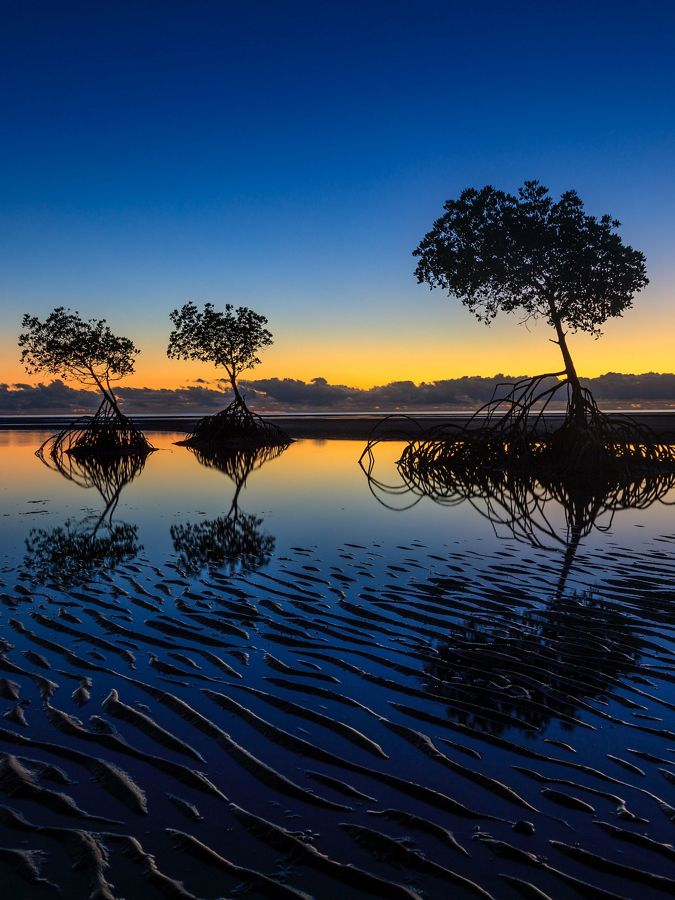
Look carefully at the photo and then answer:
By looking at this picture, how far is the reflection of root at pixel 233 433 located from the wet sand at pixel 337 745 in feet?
96.5

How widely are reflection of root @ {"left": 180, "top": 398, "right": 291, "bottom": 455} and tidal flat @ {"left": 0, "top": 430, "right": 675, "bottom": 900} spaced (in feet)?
87.8

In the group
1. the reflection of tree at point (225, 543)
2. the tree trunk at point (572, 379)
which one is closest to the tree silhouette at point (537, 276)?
the tree trunk at point (572, 379)

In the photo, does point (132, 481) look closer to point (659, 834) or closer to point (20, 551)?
point (20, 551)

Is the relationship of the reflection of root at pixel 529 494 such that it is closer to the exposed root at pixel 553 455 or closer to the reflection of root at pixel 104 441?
the exposed root at pixel 553 455

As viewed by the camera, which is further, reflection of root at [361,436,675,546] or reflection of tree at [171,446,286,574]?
reflection of root at [361,436,675,546]

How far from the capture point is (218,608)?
23.2 ft

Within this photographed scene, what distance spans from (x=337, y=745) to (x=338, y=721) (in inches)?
12.9

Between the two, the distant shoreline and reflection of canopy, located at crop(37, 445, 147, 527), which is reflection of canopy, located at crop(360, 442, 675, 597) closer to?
reflection of canopy, located at crop(37, 445, 147, 527)

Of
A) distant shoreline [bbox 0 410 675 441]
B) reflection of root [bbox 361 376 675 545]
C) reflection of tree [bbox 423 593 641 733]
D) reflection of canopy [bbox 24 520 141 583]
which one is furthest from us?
distant shoreline [bbox 0 410 675 441]

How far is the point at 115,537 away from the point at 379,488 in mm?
8435

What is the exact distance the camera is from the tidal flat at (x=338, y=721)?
299 cm

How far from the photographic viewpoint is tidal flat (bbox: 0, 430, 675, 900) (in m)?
2.99

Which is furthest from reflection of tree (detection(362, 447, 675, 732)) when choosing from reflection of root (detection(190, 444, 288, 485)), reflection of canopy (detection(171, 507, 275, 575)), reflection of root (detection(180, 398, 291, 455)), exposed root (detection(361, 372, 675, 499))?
reflection of root (detection(180, 398, 291, 455))

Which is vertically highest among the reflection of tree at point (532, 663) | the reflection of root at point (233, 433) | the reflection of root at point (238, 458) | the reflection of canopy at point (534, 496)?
the reflection of root at point (233, 433)
